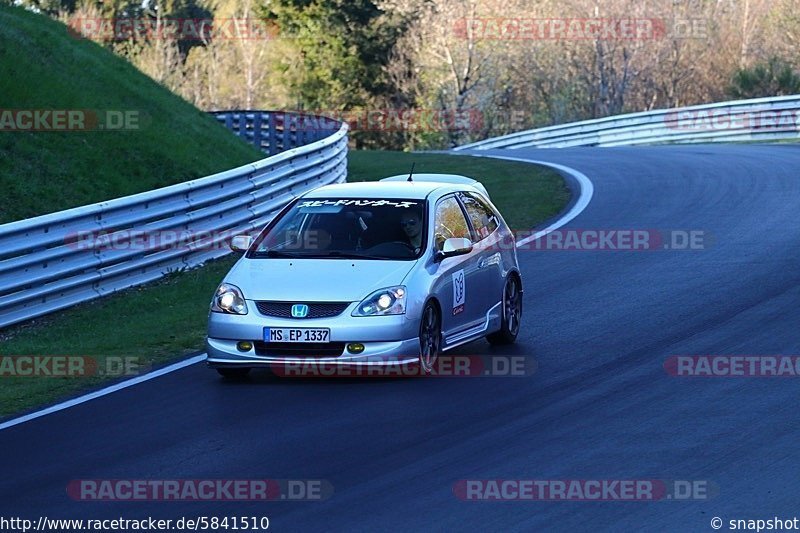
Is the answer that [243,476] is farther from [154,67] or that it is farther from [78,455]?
[154,67]

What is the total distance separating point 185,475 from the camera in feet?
26.7

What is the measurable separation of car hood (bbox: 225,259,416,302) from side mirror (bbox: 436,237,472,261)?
32cm

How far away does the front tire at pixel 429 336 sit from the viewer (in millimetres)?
10836

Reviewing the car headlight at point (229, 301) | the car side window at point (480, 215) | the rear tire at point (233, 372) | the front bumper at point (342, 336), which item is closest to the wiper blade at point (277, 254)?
the car headlight at point (229, 301)

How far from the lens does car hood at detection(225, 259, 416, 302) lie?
10594 millimetres

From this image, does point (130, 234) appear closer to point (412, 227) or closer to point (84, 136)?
point (412, 227)

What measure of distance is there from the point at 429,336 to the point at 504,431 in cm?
209

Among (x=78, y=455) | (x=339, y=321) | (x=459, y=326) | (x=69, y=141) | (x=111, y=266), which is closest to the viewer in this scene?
(x=78, y=455)

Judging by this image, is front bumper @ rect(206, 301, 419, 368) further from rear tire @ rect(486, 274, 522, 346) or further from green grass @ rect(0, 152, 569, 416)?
rear tire @ rect(486, 274, 522, 346)

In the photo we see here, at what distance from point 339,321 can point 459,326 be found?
1.48 metres

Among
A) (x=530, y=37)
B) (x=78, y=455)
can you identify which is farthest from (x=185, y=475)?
(x=530, y=37)

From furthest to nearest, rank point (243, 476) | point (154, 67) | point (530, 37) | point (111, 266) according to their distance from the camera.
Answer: point (154, 67)
point (530, 37)
point (111, 266)
point (243, 476)

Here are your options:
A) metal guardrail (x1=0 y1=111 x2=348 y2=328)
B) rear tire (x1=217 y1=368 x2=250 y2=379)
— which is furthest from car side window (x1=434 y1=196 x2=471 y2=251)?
metal guardrail (x1=0 y1=111 x2=348 y2=328)

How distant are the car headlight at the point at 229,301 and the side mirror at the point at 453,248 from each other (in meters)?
1.68
